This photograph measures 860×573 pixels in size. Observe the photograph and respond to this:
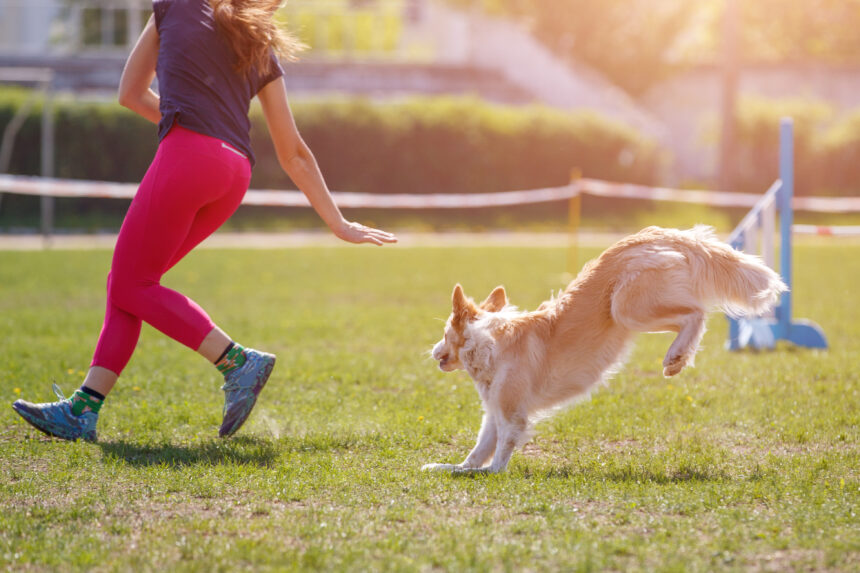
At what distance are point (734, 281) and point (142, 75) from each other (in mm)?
3183

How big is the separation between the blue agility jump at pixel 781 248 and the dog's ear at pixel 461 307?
150 inches

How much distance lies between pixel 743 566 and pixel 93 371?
3357mm

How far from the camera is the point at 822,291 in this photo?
13.3 meters

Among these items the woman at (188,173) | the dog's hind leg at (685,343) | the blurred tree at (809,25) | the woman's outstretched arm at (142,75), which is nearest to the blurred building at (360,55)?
the blurred tree at (809,25)

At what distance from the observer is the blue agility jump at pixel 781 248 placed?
8594 millimetres

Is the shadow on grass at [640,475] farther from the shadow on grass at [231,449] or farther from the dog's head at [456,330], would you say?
the shadow on grass at [231,449]

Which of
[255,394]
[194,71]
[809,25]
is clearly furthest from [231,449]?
[809,25]

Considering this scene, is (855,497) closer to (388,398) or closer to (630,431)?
(630,431)

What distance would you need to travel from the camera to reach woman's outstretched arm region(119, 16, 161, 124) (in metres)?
5.25

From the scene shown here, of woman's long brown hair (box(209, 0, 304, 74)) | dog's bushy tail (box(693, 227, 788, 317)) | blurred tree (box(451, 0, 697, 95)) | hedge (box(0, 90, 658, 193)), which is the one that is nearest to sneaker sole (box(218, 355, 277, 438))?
woman's long brown hair (box(209, 0, 304, 74))

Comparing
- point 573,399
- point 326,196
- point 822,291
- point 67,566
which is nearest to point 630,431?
point 573,399

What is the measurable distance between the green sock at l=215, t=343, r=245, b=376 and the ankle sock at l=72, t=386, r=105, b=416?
0.66 m

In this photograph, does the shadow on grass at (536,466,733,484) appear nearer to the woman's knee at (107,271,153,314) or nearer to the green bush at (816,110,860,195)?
the woman's knee at (107,271,153,314)

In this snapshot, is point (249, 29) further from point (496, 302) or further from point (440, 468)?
point (440, 468)
